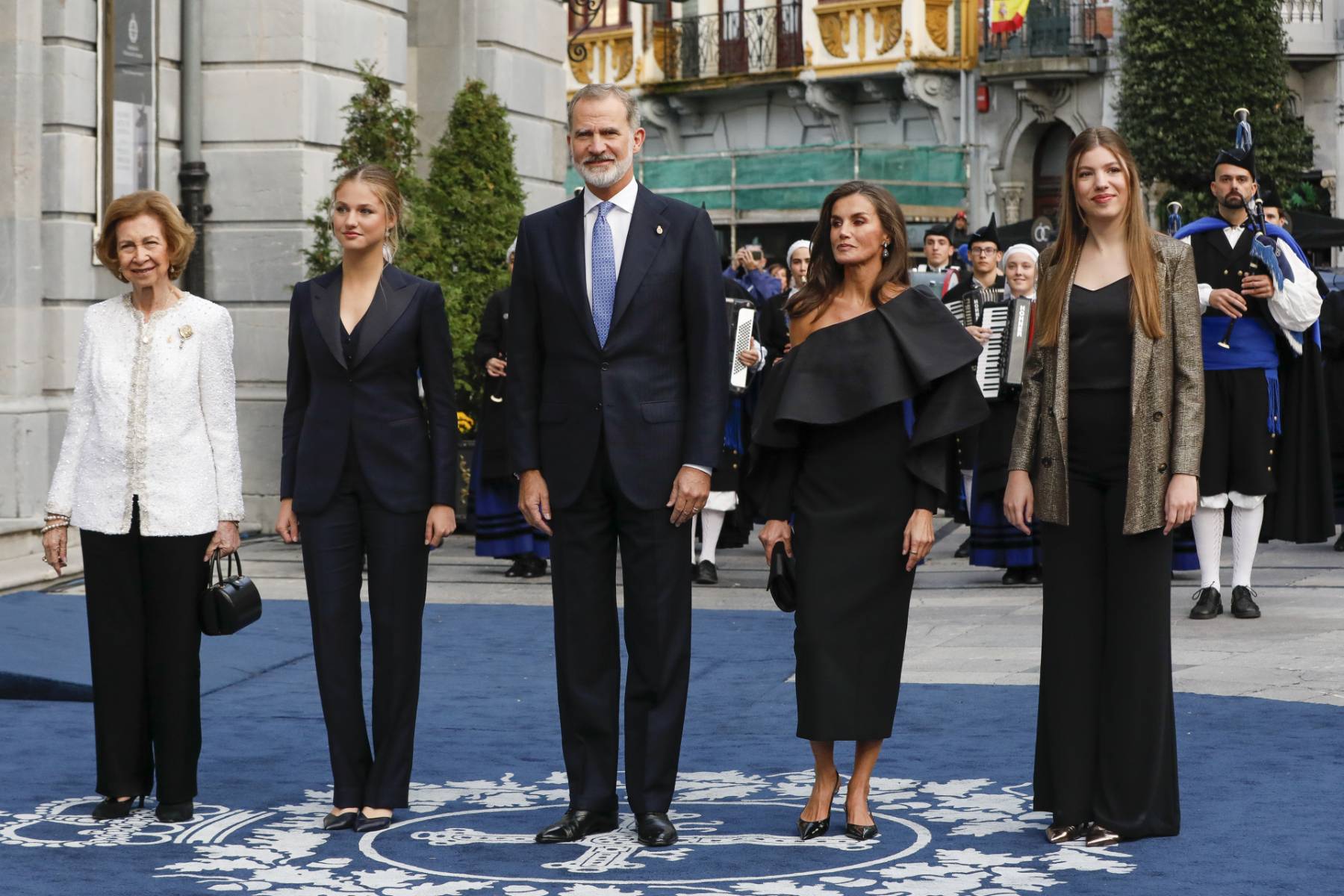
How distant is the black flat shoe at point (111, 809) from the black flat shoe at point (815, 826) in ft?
6.58

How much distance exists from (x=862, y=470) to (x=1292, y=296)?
4.88 metres

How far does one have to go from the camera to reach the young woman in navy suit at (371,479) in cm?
654

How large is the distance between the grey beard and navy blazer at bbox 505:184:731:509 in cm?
9

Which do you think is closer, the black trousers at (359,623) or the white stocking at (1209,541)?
the black trousers at (359,623)

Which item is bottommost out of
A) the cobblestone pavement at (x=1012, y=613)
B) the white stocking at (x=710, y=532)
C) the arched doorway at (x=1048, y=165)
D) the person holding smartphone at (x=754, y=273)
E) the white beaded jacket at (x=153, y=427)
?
the cobblestone pavement at (x=1012, y=613)

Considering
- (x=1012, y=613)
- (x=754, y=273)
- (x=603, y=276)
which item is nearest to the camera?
(x=603, y=276)

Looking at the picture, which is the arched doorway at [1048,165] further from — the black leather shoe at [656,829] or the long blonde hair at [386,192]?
the black leather shoe at [656,829]

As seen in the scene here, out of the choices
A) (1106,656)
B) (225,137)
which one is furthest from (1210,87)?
(1106,656)

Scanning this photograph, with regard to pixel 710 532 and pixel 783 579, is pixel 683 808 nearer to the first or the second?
pixel 783 579

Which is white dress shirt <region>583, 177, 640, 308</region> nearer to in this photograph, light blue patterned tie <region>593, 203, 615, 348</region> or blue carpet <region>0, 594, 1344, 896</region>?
light blue patterned tie <region>593, 203, 615, 348</region>

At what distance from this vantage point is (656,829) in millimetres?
6164

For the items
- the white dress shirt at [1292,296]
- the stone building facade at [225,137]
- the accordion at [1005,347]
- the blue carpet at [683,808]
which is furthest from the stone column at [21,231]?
the white dress shirt at [1292,296]

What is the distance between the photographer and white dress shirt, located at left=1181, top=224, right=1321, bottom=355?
1049cm

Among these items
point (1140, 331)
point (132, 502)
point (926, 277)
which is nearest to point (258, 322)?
point (926, 277)
